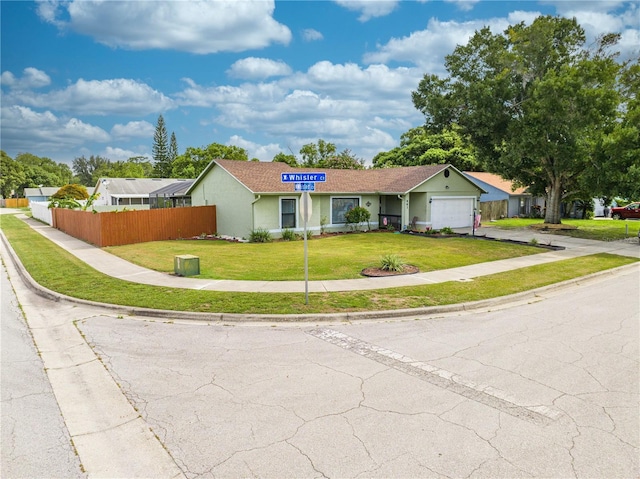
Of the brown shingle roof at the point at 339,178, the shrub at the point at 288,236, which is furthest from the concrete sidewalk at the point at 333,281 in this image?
the shrub at the point at 288,236

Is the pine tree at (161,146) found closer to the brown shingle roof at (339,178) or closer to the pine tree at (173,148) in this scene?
the pine tree at (173,148)

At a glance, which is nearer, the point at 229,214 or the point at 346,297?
the point at 346,297

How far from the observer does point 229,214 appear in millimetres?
24938

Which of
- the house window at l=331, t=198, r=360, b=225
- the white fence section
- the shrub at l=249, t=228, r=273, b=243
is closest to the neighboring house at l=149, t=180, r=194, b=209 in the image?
the white fence section

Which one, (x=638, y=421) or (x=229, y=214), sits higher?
(x=229, y=214)


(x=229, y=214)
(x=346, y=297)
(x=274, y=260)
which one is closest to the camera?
(x=346, y=297)

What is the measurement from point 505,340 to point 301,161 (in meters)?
50.5

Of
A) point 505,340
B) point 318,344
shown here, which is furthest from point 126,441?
point 505,340

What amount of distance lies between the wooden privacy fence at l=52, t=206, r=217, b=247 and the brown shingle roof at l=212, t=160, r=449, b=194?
330cm

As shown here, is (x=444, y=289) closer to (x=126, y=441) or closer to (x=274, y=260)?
(x=274, y=260)

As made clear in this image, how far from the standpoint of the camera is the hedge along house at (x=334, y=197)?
23500mm

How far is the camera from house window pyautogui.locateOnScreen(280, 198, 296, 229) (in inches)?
946

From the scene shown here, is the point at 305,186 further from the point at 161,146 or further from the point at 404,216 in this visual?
the point at 161,146

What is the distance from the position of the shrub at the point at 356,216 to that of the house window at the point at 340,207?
0.85ft
